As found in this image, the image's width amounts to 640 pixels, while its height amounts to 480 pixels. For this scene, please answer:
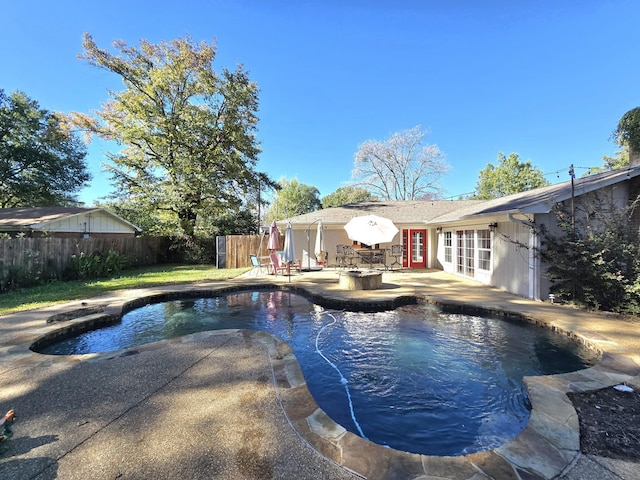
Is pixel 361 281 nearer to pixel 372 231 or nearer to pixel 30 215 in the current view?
pixel 372 231

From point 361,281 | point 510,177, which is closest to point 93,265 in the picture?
point 361,281

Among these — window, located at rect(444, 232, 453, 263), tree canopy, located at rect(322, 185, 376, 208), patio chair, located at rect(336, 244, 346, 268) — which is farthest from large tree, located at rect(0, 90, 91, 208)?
window, located at rect(444, 232, 453, 263)

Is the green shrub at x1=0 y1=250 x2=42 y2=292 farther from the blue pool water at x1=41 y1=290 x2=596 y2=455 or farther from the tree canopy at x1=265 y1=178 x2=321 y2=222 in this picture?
the tree canopy at x1=265 y1=178 x2=321 y2=222

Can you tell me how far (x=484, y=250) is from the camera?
35.9ft

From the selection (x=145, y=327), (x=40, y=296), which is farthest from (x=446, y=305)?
(x=40, y=296)

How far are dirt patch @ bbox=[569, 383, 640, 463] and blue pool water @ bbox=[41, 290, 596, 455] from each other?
0.61m

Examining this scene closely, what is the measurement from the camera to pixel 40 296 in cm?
875

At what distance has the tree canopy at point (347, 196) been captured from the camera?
38625 millimetres

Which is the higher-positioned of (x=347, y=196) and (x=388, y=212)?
(x=347, y=196)

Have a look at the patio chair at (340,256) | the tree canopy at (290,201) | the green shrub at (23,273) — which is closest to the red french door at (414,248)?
the patio chair at (340,256)

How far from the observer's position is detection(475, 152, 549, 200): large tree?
115 feet

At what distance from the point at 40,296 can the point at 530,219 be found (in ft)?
46.8

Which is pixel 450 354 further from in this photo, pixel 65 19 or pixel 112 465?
pixel 65 19

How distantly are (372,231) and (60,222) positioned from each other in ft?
56.1
